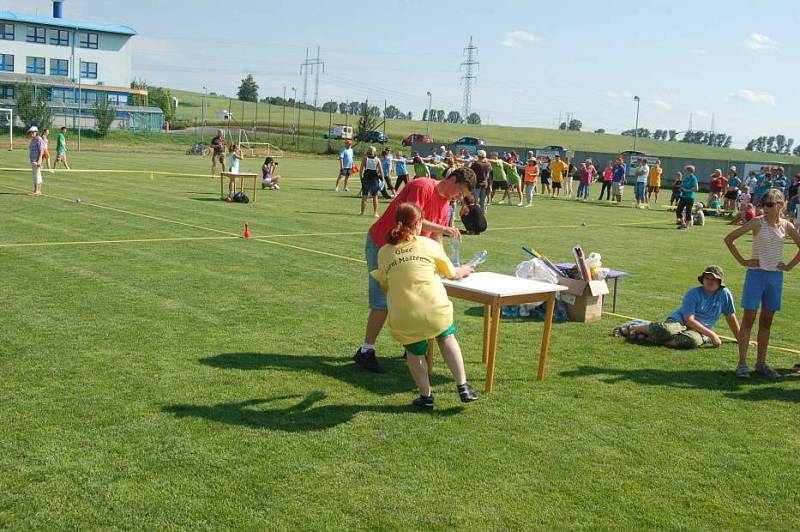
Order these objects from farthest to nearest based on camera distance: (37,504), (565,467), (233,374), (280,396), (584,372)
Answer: (584,372) < (233,374) < (280,396) < (565,467) < (37,504)

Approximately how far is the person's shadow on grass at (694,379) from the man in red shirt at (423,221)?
1804mm

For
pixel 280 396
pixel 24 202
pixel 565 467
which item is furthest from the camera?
pixel 24 202

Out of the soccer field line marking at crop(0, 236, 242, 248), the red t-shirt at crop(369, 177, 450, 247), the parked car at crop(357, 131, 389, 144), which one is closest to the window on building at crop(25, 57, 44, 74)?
the parked car at crop(357, 131, 389, 144)

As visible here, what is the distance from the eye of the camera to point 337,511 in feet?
14.8

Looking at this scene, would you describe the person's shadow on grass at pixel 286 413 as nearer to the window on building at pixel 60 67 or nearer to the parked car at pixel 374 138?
the parked car at pixel 374 138

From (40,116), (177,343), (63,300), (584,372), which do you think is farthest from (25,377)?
(40,116)

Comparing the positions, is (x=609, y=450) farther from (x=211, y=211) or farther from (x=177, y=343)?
(x=211, y=211)

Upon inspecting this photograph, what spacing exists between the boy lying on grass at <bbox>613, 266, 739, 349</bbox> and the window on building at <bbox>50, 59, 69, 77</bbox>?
289 ft

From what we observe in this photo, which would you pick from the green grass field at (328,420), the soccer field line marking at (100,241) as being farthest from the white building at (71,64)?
the green grass field at (328,420)

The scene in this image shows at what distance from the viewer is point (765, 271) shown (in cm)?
766

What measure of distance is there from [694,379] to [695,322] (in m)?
1.45

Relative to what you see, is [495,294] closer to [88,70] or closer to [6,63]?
[6,63]

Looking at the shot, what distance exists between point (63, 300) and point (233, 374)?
359 cm

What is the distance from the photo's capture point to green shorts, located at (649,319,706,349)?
877cm
